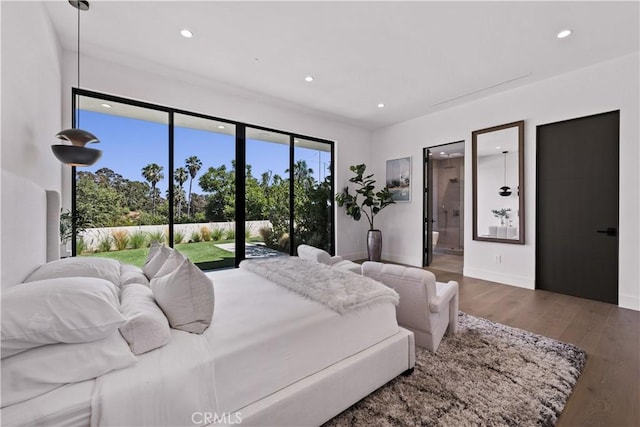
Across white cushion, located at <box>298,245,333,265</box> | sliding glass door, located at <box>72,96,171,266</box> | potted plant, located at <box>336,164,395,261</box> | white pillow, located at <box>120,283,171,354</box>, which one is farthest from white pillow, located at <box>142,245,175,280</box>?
potted plant, located at <box>336,164,395,261</box>

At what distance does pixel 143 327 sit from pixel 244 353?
0.44m

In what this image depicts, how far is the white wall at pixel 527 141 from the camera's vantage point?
317cm

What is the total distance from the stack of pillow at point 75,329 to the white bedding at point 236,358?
2.6 inches

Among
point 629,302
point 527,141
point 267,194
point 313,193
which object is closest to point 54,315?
point 267,194

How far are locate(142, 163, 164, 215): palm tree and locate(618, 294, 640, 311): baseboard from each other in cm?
591

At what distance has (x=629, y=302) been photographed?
3176 mm

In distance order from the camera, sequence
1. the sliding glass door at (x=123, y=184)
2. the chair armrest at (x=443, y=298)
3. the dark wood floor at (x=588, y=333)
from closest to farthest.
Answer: the dark wood floor at (x=588, y=333)
the chair armrest at (x=443, y=298)
the sliding glass door at (x=123, y=184)

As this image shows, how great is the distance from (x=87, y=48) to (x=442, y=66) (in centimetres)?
409

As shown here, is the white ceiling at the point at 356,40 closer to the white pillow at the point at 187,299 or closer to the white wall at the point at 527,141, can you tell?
the white wall at the point at 527,141

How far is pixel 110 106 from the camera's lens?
134 inches

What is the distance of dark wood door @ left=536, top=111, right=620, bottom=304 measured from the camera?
3.36 metres

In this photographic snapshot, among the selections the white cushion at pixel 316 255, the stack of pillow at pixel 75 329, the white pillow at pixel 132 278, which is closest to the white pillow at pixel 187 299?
the stack of pillow at pixel 75 329

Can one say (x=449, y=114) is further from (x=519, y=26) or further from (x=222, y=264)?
(x=222, y=264)

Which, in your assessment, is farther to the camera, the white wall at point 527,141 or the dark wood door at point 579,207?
→ the dark wood door at point 579,207
